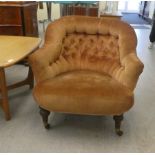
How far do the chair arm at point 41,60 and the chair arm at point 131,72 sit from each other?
1.93 feet

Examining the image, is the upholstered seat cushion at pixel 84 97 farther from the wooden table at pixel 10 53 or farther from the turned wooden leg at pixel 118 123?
the wooden table at pixel 10 53

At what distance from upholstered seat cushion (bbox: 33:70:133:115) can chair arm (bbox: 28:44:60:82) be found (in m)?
0.11

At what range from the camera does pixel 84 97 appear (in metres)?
1.45

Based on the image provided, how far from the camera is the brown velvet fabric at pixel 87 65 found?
1468 millimetres

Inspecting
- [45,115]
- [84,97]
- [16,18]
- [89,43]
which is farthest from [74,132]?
[16,18]

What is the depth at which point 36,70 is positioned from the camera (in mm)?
1630

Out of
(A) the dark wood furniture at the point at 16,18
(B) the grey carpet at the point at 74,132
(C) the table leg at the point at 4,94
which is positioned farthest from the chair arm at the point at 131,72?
(A) the dark wood furniture at the point at 16,18

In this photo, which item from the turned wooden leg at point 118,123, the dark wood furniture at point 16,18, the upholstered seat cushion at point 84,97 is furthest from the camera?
the dark wood furniture at point 16,18

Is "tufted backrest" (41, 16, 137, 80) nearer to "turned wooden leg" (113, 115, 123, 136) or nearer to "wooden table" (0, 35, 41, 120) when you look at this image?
"wooden table" (0, 35, 41, 120)

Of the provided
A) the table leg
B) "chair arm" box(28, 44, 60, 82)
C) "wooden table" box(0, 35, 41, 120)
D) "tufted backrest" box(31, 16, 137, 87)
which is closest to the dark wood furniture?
"wooden table" box(0, 35, 41, 120)

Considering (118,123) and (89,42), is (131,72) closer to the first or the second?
(118,123)

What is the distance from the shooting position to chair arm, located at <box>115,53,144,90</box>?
5.08 feet

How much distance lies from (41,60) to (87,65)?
0.48 m

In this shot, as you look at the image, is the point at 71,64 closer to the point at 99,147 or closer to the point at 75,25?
the point at 75,25
